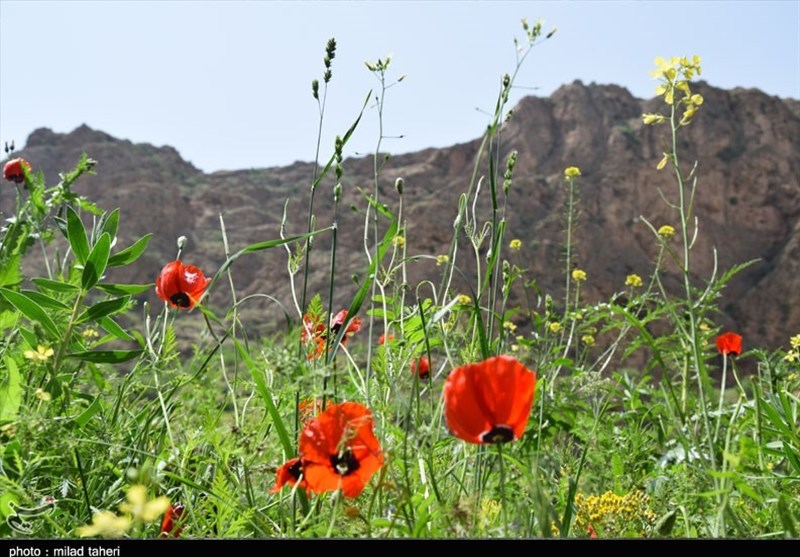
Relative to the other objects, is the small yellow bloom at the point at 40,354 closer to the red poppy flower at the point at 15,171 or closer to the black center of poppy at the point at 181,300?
the black center of poppy at the point at 181,300

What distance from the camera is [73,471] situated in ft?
3.06

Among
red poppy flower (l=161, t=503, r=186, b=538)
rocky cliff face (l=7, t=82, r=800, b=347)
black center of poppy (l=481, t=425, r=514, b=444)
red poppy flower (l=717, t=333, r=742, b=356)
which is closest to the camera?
black center of poppy (l=481, t=425, r=514, b=444)

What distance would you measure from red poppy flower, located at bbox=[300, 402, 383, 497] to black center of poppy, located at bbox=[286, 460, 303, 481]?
6 cm

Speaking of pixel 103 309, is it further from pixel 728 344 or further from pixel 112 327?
pixel 728 344

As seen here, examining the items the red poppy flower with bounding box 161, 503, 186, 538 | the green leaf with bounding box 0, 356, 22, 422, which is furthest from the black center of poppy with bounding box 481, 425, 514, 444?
the green leaf with bounding box 0, 356, 22, 422

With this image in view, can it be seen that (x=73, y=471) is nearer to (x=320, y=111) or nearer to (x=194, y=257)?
(x=320, y=111)

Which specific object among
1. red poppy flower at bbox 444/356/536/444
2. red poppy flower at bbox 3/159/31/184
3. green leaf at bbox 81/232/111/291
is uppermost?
red poppy flower at bbox 3/159/31/184

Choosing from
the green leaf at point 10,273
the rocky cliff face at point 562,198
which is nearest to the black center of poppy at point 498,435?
the green leaf at point 10,273

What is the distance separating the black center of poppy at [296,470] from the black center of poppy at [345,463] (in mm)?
69

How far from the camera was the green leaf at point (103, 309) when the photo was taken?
0.92 m

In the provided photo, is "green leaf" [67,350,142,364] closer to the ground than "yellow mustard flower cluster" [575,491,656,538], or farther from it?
farther from it

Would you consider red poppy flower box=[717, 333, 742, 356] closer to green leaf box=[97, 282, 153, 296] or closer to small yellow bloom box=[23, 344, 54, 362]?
green leaf box=[97, 282, 153, 296]

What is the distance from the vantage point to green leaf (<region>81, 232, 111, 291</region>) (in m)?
0.87

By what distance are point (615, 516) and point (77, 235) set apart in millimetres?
799
